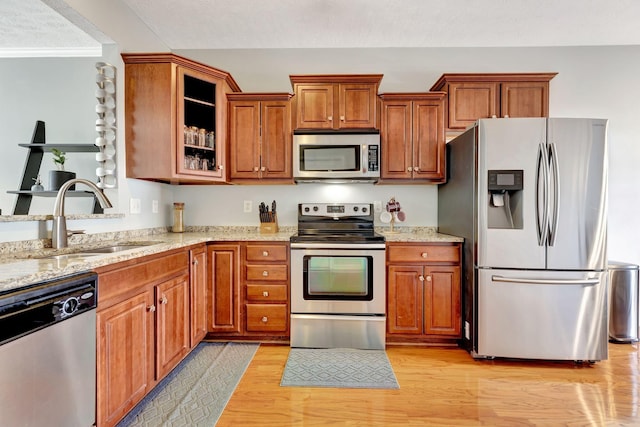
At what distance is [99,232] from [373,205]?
7.65 ft

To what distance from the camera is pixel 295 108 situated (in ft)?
9.55

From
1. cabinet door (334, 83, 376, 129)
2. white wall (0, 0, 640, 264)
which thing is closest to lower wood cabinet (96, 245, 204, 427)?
white wall (0, 0, 640, 264)

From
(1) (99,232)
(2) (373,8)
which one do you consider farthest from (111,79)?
(2) (373,8)

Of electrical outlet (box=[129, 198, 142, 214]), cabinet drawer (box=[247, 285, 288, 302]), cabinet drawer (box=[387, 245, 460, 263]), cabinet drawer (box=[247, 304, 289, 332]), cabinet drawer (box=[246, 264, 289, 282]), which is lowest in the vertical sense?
cabinet drawer (box=[247, 304, 289, 332])

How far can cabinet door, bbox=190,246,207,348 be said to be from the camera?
2.39 metres

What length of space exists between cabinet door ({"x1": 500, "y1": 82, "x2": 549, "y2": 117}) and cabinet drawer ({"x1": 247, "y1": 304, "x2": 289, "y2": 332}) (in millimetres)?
2648

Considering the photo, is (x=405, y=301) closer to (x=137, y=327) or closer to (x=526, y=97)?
(x=137, y=327)

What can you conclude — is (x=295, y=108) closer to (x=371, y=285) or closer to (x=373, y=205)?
(x=373, y=205)

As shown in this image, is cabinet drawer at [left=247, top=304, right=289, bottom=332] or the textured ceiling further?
cabinet drawer at [left=247, top=304, right=289, bottom=332]

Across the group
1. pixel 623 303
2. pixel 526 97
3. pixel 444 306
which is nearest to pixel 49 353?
pixel 444 306

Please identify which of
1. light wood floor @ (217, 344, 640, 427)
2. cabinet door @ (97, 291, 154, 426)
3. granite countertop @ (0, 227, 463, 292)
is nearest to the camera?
granite countertop @ (0, 227, 463, 292)

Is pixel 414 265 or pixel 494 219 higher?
pixel 494 219

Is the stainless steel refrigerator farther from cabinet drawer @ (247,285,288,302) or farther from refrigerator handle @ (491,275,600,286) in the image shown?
cabinet drawer @ (247,285,288,302)

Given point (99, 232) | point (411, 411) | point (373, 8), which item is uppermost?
point (373, 8)
